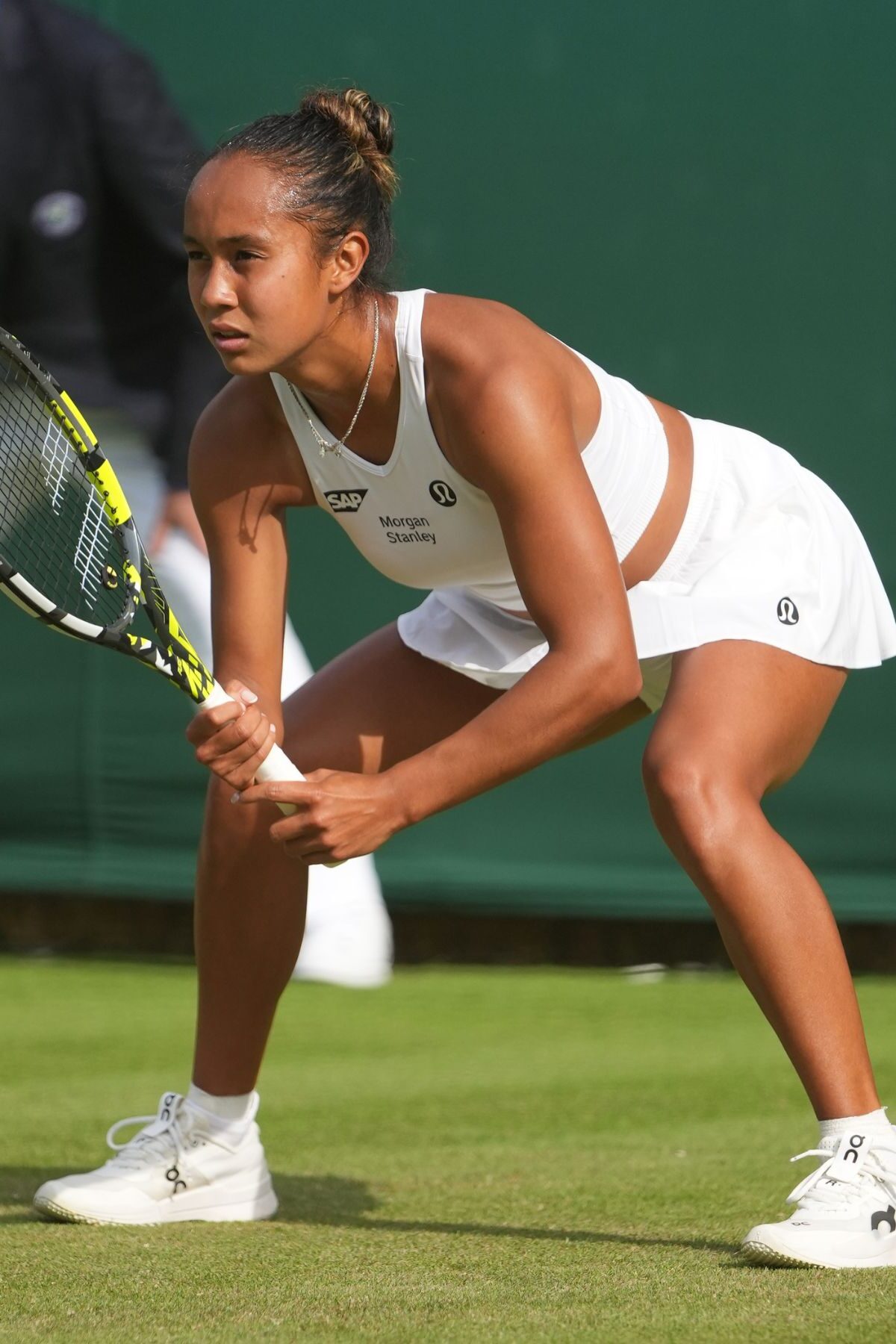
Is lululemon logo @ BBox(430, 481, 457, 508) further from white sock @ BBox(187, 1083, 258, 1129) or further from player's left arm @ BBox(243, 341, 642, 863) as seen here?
white sock @ BBox(187, 1083, 258, 1129)

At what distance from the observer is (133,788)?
4.49 m

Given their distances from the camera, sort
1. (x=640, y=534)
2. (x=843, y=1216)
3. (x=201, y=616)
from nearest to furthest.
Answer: (x=843, y=1216)
(x=640, y=534)
(x=201, y=616)

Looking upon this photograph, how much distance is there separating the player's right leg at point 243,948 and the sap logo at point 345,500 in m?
0.25

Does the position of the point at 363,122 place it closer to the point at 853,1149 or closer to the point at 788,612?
the point at 788,612

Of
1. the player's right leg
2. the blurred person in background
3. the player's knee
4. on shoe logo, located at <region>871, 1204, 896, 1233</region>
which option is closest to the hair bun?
the player's right leg

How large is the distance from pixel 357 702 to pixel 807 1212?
0.79 metres

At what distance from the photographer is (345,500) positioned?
2152 mm

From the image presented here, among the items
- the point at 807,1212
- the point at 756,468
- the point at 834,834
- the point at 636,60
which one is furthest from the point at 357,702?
the point at 636,60

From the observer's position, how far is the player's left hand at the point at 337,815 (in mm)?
1875

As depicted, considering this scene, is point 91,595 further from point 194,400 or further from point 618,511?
point 194,400

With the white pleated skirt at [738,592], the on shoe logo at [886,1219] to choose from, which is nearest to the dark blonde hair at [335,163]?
the white pleated skirt at [738,592]

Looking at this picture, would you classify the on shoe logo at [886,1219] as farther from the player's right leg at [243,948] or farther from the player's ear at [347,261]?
the player's ear at [347,261]

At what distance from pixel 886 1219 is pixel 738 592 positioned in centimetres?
67

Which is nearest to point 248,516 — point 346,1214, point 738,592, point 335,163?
point 335,163
